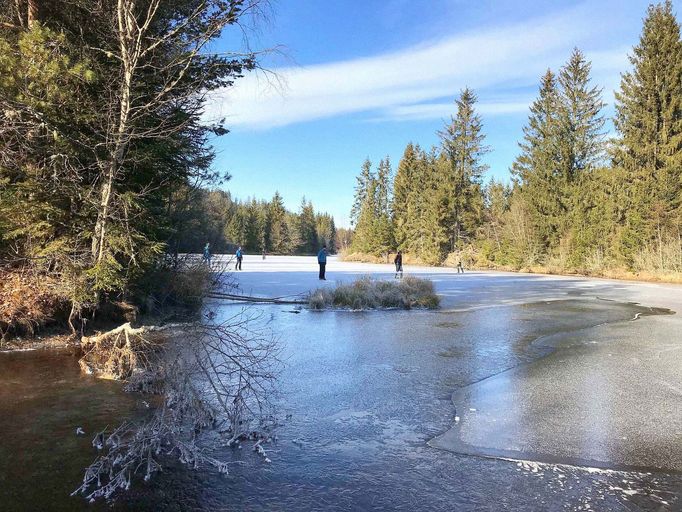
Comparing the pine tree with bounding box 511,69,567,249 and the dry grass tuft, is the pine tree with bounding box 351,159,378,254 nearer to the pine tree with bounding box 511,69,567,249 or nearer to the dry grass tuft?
the pine tree with bounding box 511,69,567,249

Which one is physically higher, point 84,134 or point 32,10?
point 32,10

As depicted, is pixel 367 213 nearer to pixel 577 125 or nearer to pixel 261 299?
pixel 577 125

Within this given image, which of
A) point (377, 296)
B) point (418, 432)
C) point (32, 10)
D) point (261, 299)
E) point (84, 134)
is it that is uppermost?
point (32, 10)

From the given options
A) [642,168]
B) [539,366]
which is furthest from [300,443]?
[642,168]

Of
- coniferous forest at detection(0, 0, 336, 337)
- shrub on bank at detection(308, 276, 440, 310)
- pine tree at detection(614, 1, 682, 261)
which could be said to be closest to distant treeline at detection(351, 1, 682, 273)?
pine tree at detection(614, 1, 682, 261)

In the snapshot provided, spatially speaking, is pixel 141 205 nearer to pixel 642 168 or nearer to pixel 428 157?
pixel 642 168

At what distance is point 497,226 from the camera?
48.7 metres

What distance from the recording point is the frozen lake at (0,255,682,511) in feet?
13.5

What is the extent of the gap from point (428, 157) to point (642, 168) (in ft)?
99.0

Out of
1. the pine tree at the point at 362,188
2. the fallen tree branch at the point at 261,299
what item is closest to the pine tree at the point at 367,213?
the pine tree at the point at 362,188

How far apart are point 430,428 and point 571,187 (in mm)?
40960

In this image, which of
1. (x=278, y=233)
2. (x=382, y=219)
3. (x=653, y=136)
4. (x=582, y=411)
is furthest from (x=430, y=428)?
(x=278, y=233)

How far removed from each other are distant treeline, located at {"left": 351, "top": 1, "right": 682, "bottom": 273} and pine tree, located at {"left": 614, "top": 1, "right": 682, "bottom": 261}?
0.07 metres

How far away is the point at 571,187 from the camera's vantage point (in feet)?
135
